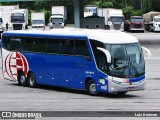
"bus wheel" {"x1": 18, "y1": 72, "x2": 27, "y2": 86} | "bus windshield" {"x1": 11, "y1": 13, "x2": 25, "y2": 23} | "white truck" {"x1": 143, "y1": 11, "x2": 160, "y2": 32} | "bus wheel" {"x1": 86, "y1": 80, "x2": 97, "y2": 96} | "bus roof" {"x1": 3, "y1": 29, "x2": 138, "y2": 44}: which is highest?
"bus roof" {"x1": 3, "y1": 29, "x2": 138, "y2": 44}

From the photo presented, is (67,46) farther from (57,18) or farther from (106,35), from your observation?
(57,18)

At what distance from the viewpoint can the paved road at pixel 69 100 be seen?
21.8 m

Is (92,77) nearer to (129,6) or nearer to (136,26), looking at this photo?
(136,26)

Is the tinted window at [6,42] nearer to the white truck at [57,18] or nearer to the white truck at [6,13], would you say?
the white truck at [57,18]

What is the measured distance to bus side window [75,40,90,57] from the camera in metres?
27.0

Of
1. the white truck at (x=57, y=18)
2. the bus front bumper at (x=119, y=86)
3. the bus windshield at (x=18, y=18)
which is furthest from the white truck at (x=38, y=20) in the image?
the bus front bumper at (x=119, y=86)

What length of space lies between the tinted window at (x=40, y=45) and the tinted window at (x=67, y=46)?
1.47 metres

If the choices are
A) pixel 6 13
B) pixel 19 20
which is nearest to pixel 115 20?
pixel 19 20

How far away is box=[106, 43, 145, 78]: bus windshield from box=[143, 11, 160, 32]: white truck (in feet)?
223

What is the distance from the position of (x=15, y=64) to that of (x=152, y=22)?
67.0 meters

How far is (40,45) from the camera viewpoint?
98.2ft

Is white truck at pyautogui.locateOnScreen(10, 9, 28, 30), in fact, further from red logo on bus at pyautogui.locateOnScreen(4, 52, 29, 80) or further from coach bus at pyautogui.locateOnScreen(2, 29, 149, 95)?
red logo on bus at pyautogui.locateOnScreen(4, 52, 29, 80)

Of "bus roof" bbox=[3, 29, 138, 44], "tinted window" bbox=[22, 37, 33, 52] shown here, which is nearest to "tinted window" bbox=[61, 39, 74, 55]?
"bus roof" bbox=[3, 29, 138, 44]

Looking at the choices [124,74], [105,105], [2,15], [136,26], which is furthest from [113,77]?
[2,15]
